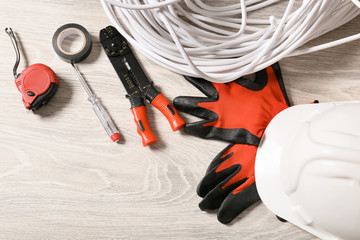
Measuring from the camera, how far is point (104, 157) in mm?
754

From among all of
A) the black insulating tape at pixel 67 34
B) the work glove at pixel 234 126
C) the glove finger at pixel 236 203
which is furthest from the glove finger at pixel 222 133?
the black insulating tape at pixel 67 34

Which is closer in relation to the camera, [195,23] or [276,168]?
[276,168]

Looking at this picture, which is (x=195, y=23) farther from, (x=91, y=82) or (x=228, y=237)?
(x=228, y=237)

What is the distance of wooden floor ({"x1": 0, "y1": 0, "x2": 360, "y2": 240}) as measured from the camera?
73cm

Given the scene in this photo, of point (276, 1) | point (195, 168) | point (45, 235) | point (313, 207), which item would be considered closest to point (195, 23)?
point (276, 1)

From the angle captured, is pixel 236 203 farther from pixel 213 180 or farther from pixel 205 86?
pixel 205 86

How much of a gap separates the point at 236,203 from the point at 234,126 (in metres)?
0.17

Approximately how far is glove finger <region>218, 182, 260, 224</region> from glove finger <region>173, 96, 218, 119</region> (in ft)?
0.59

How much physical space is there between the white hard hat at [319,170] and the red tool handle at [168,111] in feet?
0.68

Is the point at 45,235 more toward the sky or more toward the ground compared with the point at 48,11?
more toward the ground

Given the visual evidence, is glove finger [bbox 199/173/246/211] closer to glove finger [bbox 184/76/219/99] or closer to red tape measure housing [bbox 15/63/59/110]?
glove finger [bbox 184/76/219/99]

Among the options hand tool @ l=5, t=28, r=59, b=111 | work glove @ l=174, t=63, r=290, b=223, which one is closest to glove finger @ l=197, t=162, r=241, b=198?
work glove @ l=174, t=63, r=290, b=223

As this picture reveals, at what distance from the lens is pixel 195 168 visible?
0.75 metres

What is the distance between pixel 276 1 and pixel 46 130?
64 cm
